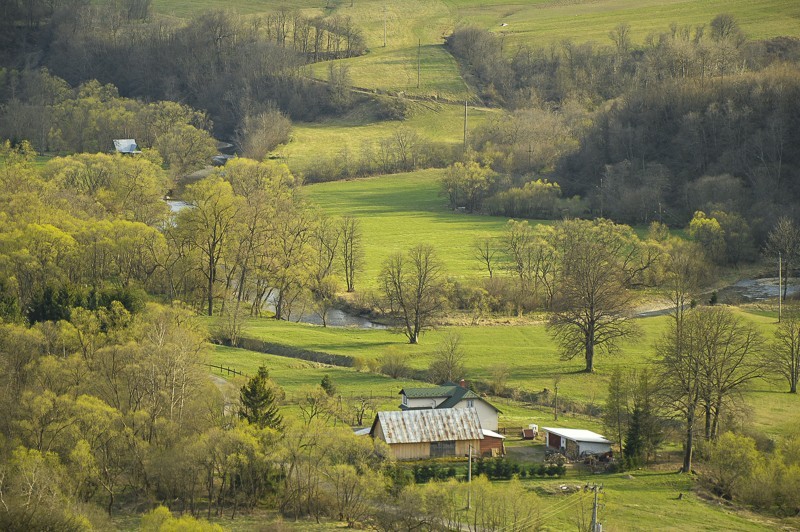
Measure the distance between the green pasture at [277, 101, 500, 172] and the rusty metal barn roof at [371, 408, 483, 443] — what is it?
8270 centimetres

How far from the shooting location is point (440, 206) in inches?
4948

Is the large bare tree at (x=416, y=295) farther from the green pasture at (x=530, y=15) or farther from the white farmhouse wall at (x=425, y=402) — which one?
the green pasture at (x=530, y=15)

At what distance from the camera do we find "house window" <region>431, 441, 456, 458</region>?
5528 centimetres

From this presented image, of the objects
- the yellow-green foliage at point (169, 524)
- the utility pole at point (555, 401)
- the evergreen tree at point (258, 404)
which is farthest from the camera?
the utility pole at point (555, 401)

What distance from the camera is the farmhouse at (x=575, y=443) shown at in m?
54.3

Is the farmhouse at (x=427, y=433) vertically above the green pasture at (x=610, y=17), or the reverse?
the green pasture at (x=610, y=17)

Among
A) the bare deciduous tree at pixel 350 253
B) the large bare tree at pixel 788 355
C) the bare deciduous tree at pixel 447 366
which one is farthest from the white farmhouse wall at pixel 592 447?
the bare deciduous tree at pixel 350 253

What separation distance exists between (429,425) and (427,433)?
52cm

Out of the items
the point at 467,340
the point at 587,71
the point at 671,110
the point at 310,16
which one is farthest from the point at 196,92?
the point at 467,340

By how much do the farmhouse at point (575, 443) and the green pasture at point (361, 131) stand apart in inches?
3323

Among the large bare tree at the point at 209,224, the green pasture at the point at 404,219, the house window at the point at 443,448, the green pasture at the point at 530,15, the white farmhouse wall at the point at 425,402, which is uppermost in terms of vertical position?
the green pasture at the point at 530,15

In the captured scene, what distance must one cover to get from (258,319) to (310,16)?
114 metres

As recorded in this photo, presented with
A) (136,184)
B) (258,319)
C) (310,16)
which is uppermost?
(310,16)

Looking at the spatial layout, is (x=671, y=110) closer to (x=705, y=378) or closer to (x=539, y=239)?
(x=539, y=239)
